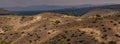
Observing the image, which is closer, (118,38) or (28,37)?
(118,38)

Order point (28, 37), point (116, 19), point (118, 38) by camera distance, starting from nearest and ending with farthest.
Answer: point (118, 38)
point (116, 19)
point (28, 37)

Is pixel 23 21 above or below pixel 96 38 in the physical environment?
below

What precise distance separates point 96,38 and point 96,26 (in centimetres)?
1224

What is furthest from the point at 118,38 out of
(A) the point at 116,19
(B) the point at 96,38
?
(A) the point at 116,19

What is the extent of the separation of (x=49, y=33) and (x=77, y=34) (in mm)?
16120

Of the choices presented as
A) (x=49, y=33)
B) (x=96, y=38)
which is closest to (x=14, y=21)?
(x=49, y=33)

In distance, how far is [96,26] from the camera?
107 m

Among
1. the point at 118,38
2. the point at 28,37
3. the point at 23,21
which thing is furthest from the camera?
the point at 23,21

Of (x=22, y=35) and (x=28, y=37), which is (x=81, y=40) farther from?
(x=22, y=35)

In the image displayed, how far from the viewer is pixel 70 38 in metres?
101

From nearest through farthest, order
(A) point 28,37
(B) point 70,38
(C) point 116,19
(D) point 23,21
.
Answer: (B) point 70,38
(C) point 116,19
(A) point 28,37
(D) point 23,21

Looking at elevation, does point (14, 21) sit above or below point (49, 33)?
below

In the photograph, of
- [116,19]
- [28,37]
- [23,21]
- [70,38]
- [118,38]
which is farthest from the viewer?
[23,21]

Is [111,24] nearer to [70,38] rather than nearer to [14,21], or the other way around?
[70,38]
